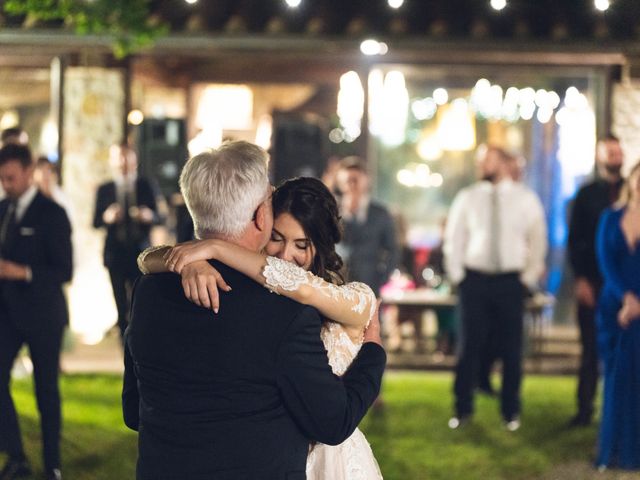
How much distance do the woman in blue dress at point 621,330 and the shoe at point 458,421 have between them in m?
1.56

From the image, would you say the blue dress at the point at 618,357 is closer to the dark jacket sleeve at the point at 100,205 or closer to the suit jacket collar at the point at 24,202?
the suit jacket collar at the point at 24,202

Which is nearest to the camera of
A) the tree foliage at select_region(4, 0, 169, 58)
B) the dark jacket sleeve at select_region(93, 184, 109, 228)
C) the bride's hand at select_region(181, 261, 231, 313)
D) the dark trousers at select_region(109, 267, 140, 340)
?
the bride's hand at select_region(181, 261, 231, 313)

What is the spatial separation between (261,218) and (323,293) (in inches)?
10.1

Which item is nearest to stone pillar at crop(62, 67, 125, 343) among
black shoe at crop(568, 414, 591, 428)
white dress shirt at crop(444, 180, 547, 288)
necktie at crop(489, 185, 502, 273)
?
white dress shirt at crop(444, 180, 547, 288)

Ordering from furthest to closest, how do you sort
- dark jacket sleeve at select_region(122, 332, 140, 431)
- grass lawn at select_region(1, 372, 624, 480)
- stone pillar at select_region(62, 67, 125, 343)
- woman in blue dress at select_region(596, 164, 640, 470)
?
1. stone pillar at select_region(62, 67, 125, 343)
2. grass lawn at select_region(1, 372, 624, 480)
3. woman in blue dress at select_region(596, 164, 640, 470)
4. dark jacket sleeve at select_region(122, 332, 140, 431)

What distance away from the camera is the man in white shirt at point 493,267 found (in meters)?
8.88

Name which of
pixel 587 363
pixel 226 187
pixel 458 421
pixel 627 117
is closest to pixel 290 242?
pixel 226 187

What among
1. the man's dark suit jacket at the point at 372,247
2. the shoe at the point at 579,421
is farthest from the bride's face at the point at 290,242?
the shoe at the point at 579,421

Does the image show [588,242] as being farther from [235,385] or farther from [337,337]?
[235,385]

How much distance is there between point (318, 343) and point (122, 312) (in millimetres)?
6918

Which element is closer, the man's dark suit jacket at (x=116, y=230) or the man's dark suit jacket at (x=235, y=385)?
the man's dark suit jacket at (x=235, y=385)

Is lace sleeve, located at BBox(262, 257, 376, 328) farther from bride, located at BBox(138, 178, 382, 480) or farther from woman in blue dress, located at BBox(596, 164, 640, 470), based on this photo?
woman in blue dress, located at BBox(596, 164, 640, 470)

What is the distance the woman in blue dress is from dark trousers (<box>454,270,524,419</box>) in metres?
1.38

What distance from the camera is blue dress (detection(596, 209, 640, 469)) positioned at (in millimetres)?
7270
